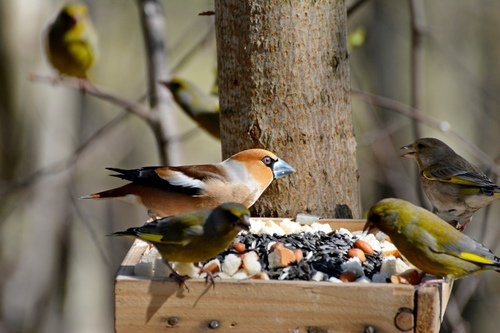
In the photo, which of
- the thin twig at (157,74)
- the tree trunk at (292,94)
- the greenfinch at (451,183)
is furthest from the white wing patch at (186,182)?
the thin twig at (157,74)

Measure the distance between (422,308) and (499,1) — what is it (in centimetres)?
1074

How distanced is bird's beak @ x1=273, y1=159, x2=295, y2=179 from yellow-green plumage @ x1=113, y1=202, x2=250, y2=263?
3.34 ft

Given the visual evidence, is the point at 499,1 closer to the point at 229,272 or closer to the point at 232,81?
the point at 232,81

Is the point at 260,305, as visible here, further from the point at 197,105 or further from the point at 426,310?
Answer: the point at 197,105

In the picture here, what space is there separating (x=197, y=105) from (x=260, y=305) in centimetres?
532

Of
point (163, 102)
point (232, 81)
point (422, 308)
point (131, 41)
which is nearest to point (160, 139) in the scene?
point (163, 102)

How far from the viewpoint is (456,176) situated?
6434 mm

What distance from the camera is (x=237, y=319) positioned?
3.70 m

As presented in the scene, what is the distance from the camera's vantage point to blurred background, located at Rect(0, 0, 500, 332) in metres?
9.70

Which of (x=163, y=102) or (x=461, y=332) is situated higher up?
(x=163, y=102)

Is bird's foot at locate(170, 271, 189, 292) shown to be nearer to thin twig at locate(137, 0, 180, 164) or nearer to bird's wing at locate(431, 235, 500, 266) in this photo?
bird's wing at locate(431, 235, 500, 266)

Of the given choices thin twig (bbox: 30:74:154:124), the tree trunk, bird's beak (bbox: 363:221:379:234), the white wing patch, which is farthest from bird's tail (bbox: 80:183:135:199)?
thin twig (bbox: 30:74:154:124)

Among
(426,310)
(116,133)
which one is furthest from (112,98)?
(116,133)

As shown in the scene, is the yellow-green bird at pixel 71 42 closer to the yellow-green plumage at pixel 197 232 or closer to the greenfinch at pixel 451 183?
the greenfinch at pixel 451 183
